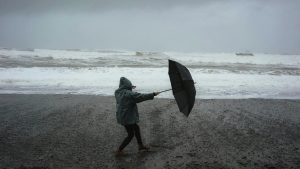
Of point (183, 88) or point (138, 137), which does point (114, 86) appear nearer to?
point (138, 137)

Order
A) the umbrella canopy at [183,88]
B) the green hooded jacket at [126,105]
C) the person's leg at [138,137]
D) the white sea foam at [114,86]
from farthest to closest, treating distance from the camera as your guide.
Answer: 1. the white sea foam at [114,86]
2. the person's leg at [138,137]
3. the green hooded jacket at [126,105]
4. the umbrella canopy at [183,88]

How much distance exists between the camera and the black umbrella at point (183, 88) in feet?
19.4

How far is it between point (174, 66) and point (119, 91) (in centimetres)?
118

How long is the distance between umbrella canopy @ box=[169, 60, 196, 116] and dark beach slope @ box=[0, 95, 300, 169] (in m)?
1.10

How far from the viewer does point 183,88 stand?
237 inches

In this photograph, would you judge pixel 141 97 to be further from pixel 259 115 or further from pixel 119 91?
pixel 259 115

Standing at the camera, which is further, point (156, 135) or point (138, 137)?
point (156, 135)

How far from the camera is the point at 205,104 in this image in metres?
12.3

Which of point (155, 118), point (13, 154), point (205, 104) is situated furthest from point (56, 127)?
point (205, 104)

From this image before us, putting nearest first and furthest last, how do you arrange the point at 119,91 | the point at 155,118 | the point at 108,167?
1. the point at 108,167
2. the point at 119,91
3. the point at 155,118

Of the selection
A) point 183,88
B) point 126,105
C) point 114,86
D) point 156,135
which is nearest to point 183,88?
point 183,88

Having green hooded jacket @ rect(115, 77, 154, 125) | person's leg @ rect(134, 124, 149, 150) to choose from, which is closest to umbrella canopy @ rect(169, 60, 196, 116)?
green hooded jacket @ rect(115, 77, 154, 125)

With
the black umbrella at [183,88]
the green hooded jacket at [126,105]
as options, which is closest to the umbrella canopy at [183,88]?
the black umbrella at [183,88]

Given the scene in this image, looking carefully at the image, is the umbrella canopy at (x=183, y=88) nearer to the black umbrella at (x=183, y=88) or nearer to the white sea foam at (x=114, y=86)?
the black umbrella at (x=183, y=88)
